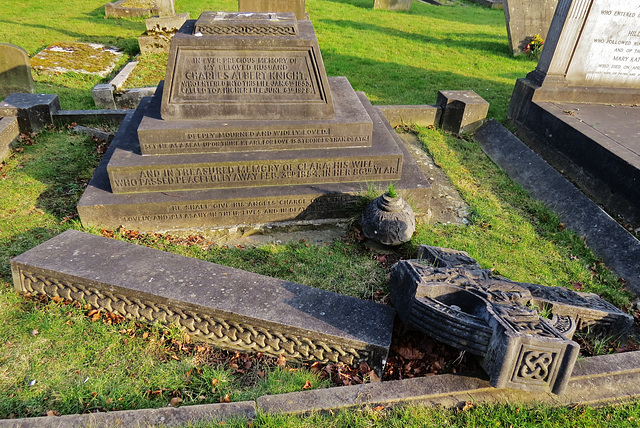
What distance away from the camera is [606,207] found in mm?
5750

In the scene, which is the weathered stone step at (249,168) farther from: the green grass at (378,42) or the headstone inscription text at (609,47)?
the headstone inscription text at (609,47)

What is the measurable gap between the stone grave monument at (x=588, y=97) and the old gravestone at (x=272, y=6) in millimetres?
4611

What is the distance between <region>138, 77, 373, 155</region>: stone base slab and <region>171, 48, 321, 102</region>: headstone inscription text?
1.06 ft

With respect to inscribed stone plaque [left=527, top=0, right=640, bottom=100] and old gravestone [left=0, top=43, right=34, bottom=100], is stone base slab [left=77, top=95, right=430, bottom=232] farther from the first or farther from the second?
old gravestone [left=0, top=43, right=34, bottom=100]

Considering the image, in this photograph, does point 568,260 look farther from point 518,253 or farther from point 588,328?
point 588,328

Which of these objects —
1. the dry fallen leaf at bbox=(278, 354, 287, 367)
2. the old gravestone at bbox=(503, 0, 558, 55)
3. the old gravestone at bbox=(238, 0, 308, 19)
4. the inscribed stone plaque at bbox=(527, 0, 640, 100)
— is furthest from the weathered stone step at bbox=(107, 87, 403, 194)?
the old gravestone at bbox=(503, 0, 558, 55)

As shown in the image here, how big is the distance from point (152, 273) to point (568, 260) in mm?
4460

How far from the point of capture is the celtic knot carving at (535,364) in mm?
2787

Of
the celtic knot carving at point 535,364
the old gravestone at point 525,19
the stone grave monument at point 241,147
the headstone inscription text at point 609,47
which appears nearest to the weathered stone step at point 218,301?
the celtic knot carving at point 535,364

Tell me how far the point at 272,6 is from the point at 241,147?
15.7 ft

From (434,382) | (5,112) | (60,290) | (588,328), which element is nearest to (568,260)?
(588,328)

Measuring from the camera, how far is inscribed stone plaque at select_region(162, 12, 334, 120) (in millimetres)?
5172

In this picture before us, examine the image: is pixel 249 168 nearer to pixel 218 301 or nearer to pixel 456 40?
pixel 218 301

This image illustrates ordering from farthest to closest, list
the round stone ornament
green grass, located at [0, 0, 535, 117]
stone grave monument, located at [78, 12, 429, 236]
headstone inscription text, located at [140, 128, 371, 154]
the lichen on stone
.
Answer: the lichen on stone, green grass, located at [0, 0, 535, 117], headstone inscription text, located at [140, 128, 371, 154], stone grave monument, located at [78, 12, 429, 236], the round stone ornament
